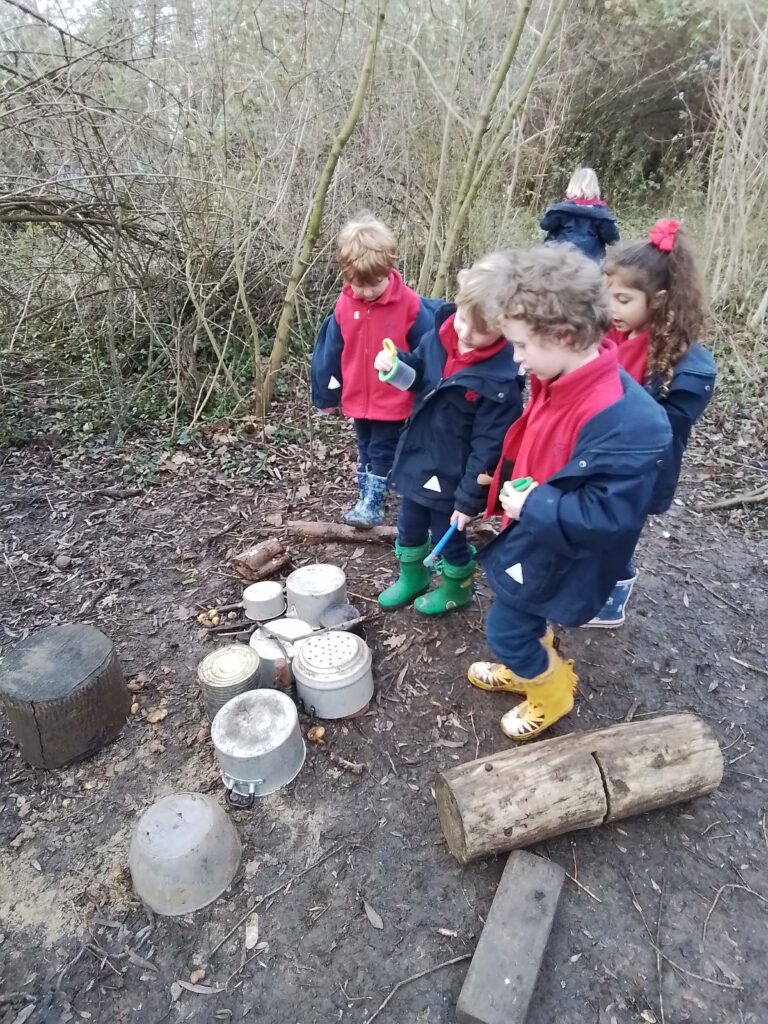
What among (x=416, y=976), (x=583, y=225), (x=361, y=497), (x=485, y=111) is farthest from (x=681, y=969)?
(x=485, y=111)

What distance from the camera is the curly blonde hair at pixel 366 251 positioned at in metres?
2.90

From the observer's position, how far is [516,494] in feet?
6.47

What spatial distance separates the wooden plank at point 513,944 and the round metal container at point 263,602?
60.5 inches

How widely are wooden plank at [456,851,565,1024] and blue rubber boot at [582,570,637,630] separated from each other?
1330mm

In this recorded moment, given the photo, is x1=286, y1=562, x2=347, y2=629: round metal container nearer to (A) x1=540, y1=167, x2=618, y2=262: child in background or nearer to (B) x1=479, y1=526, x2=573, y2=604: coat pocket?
(B) x1=479, y1=526, x2=573, y2=604: coat pocket

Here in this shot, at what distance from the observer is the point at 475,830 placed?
2045 mm

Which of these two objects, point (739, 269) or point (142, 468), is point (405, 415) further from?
point (739, 269)

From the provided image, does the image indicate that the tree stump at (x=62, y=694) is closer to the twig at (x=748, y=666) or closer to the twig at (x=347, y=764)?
the twig at (x=347, y=764)

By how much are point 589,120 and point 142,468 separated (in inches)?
371

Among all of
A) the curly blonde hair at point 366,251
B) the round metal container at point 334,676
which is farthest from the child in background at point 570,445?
the curly blonde hair at point 366,251

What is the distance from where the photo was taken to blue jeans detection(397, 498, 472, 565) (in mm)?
2955

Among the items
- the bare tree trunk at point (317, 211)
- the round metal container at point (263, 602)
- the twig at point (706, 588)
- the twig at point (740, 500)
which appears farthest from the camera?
the twig at point (740, 500)

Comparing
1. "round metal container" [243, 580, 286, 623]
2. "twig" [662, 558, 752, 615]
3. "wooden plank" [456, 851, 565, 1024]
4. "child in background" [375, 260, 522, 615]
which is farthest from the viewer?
"twig" [662, 558, 752, 615]

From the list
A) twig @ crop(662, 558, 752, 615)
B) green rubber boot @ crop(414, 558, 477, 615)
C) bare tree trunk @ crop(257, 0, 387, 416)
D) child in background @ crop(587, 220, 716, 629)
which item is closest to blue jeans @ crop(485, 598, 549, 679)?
child in background @ crop(587, 220, 716, 629)
